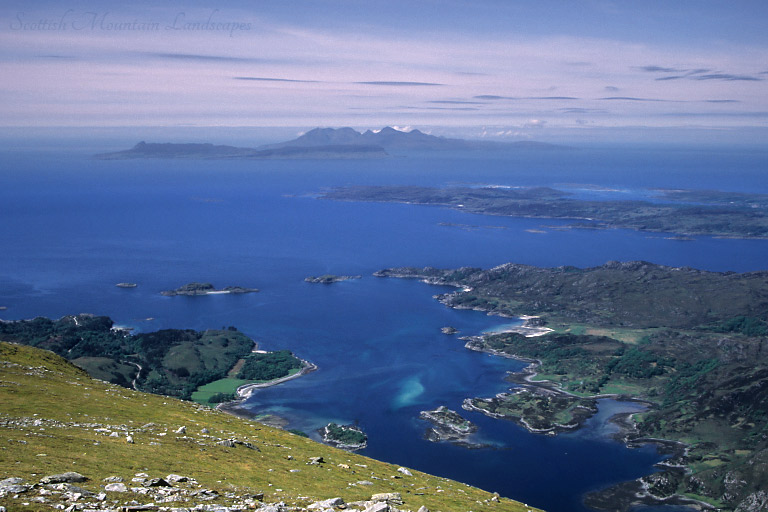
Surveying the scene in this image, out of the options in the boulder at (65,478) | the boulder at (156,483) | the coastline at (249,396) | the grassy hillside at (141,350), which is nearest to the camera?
the boulder at (65,478)

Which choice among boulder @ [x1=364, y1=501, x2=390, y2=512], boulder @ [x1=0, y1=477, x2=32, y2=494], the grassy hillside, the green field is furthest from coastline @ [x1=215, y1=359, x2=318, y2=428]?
boulder @ [x1=0, y1=477, x2=32, y2=494]

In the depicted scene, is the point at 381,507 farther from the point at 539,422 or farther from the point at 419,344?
the point at 419,344

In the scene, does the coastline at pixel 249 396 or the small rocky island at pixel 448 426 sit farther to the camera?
the coastline at pixel 249 396

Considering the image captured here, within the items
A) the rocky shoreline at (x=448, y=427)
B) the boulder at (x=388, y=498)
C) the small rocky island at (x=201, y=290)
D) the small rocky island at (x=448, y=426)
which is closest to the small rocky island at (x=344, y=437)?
the rocky shoreline at (x=448, y=427)

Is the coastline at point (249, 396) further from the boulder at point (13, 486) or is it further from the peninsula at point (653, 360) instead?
the boulder at point (13, 486)

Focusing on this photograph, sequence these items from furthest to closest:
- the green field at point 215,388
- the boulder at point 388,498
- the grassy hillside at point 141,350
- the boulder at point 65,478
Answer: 1. the grassy hillside at point 141,350
2. the green field at point 215,388
3. the boulder at point 388,498
4. the boulder at point 65,478

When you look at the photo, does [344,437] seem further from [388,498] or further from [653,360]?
[653,360]

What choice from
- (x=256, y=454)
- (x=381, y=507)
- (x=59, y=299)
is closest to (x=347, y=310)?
(x=59, y=299)
